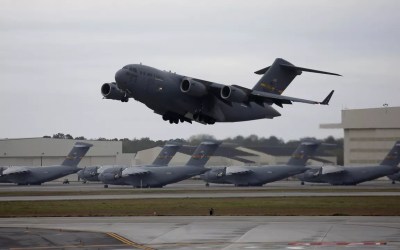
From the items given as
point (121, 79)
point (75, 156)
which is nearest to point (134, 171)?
point (75, 156)

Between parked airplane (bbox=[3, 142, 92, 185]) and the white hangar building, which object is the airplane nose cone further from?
the white hangar building

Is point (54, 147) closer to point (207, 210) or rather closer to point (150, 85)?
point (207, 210)

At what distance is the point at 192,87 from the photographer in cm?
3994

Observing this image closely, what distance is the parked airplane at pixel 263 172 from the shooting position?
8981cm

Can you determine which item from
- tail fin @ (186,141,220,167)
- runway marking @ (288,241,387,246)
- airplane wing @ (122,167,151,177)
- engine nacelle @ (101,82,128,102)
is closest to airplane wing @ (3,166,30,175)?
airplane wing @ (122,167,151,177)

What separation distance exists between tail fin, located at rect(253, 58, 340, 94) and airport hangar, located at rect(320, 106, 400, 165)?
171 feet

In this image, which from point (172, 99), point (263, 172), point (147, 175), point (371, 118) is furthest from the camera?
point (371, 118)

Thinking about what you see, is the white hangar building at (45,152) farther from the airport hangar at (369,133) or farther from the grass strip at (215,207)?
the grass strip at (215,207)

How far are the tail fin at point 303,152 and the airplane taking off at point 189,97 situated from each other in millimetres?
47048

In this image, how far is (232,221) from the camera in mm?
40719

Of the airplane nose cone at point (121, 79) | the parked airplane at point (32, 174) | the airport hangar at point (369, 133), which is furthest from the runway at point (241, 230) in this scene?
the airport hangar at point (369, 133)

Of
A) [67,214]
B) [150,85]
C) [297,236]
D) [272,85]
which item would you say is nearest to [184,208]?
[67,214]

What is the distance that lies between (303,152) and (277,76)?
152ft

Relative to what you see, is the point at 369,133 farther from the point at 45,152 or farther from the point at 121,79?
the point at 121,79
